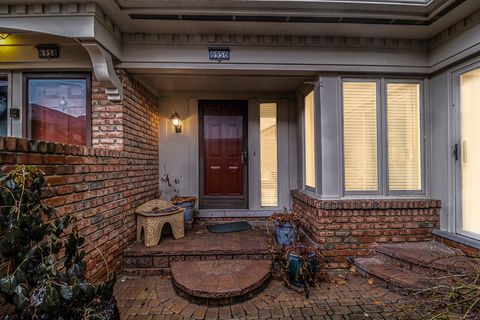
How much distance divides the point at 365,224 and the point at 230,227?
187cm

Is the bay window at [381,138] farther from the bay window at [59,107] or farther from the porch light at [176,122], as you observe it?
the bay window at [59,107]

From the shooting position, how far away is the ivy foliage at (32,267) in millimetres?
1146

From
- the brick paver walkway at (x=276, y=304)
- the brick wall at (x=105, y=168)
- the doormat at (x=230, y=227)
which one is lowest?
the brick paver walkway at (x=276, y=304)

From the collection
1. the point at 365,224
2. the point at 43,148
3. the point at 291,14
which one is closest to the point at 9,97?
the point at 43,148

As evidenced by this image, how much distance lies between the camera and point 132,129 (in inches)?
126

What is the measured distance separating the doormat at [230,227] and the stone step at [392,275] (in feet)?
5.15

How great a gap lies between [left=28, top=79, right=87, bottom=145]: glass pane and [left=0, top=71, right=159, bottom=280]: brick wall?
0.23 meters

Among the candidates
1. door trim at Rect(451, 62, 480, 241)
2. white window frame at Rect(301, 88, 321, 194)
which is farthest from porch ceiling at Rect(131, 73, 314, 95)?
door trim at Rect(451, 62, 480, 241)

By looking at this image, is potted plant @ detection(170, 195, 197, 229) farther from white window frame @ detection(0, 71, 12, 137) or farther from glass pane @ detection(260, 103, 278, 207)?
white window frame @ detection(0, 71, 12, 137)

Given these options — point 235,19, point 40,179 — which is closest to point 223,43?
point 235,19

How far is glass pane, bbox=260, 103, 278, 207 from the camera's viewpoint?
4250 mm

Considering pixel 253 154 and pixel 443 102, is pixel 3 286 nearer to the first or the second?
pixel 253 154

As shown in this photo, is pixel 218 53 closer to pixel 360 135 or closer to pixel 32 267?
pixel 360 135

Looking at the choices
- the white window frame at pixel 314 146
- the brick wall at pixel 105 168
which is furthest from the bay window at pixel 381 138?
the brick wall at pixel 105 168
